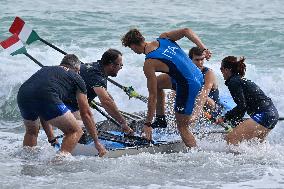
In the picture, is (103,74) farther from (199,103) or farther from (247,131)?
(247,131)

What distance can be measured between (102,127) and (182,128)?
1.53 metres

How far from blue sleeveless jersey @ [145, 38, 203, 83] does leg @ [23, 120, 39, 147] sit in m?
1.61

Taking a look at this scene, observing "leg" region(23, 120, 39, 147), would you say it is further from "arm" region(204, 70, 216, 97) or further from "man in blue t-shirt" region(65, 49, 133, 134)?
"arm" region(204, 70, 216, 97)

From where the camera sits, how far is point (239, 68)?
27.4ft

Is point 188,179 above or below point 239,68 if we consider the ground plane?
below

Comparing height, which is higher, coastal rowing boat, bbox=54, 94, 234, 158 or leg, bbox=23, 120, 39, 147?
leg, bbox=23, 120, 39, 147

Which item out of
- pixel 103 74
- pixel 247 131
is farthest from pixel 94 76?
pixel 247 131

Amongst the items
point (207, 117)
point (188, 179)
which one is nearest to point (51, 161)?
point (188, 179)

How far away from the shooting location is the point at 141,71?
1559cm

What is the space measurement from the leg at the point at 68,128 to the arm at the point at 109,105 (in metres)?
0.81

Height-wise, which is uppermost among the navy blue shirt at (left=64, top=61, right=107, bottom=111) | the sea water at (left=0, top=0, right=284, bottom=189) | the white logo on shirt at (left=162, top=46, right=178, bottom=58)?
the white logo on shirt at (left=162, top=46, right=178, bottom=58)

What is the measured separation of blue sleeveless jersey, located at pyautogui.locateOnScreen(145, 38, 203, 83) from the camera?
8180 millimetres

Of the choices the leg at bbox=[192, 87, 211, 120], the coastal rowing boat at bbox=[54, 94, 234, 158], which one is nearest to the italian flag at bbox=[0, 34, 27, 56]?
the coastal rowing boat at bbox=[54, 94, 234, 158]

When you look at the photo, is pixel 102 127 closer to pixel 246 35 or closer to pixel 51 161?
pixel 51 161
